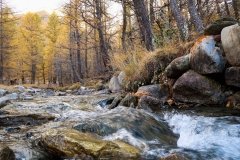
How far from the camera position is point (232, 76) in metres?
6.28

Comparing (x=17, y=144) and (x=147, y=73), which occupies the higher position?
(x=147, y=73)

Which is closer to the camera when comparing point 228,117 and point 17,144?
point 17,144

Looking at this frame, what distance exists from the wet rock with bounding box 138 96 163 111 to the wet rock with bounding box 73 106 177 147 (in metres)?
1.10

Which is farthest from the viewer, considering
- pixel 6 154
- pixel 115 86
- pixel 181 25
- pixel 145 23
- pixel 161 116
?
pixel 115 86

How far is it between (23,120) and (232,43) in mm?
4278

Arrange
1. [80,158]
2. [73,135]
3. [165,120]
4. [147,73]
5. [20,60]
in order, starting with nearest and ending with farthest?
[80,158] → [73,135] → [165,120] → [147,73] → [20,60]

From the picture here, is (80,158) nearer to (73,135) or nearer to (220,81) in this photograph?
(73,135)

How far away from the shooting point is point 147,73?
937 centimetres

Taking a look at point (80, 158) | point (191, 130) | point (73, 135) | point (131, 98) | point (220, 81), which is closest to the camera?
point (80, 158)

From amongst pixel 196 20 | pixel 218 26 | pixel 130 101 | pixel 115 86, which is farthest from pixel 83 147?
pixel 115 86

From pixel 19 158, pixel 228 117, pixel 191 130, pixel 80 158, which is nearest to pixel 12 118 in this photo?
pixel 19 158

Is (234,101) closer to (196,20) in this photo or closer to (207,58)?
(207,58)

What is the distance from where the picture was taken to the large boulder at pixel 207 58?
21.6ft

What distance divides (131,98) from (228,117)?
287cm
